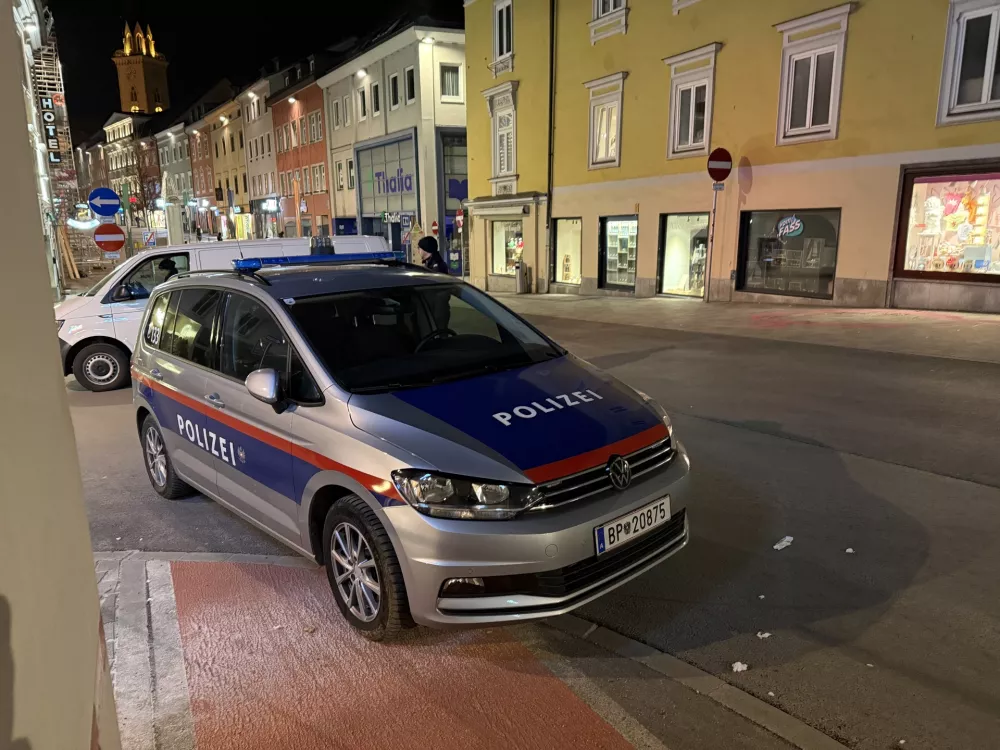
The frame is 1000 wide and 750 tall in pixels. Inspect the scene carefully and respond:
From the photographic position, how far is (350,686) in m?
3.15

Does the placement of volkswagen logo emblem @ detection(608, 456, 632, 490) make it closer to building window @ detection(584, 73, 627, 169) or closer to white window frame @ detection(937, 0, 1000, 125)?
white window frame @ detection(937, 0, 1000, 125)

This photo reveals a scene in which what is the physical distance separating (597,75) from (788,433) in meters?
16.9

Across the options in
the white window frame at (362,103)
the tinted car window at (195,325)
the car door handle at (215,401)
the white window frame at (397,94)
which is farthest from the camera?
the white window frame at (362,103)

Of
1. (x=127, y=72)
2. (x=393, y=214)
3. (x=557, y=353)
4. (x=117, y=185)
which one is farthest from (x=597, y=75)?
(x=127, y=72)

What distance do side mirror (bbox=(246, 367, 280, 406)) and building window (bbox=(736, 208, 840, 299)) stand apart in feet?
48.2

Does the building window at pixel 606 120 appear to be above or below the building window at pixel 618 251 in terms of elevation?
above

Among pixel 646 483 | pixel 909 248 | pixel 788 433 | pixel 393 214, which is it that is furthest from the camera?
pixel 393 214

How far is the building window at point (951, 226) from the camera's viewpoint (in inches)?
512

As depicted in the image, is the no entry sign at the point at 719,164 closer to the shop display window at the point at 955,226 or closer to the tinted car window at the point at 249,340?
the shop display window at the point at 955,226

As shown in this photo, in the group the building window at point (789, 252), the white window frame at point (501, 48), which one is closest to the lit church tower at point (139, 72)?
the white window frame at point (501, 48)

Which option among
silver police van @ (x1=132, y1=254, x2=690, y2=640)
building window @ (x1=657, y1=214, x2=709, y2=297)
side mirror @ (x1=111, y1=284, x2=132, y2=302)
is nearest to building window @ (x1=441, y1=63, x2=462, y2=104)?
building window @ (x1=657, y1=214, x2=709, y2=297)

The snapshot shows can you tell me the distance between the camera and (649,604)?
12.3 feet

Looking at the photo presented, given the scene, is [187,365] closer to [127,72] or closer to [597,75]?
[597,75]

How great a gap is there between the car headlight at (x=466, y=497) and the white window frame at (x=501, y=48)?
23.6 m
